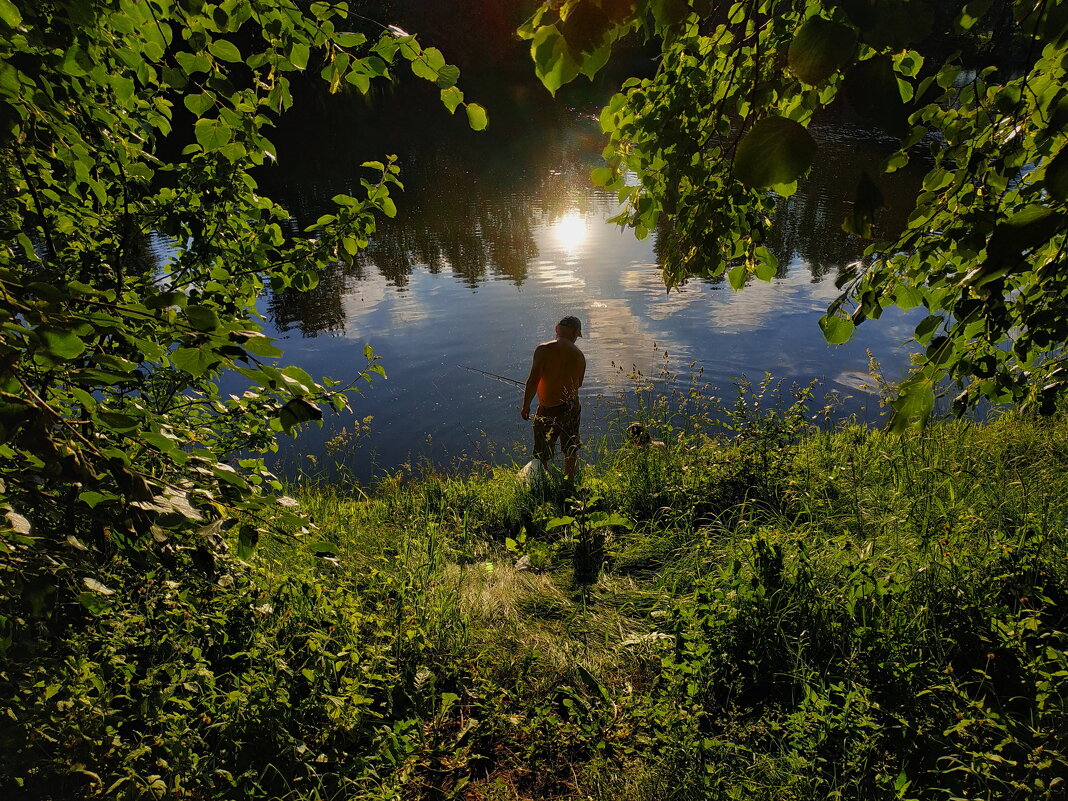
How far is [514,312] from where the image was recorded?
14109 millimetres

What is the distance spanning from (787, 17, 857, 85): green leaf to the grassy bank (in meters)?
1.26

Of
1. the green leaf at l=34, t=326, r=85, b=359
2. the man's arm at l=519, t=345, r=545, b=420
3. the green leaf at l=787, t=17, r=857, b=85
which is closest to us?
the green leaf at l=787, t=17, r=857, b=85

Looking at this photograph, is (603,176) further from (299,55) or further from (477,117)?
(299,55)

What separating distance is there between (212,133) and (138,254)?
1047mm

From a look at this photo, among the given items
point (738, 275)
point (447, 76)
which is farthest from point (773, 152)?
point (738, 275)

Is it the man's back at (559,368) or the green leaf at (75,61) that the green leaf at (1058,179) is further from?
the man's back at (559,368)

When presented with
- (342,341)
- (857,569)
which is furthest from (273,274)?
(342,341)

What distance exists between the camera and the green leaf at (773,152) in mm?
782

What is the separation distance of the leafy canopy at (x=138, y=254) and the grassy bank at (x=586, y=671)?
25 centimetres

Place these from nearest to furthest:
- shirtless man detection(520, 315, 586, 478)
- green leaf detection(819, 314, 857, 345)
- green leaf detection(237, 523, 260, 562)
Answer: green leaf detection(237, 523, 260, 562) → green leaf detection(819, 314, 857, 345) → shirtless man detection(520, 315, 586, 478)

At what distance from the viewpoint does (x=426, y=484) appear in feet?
21.6

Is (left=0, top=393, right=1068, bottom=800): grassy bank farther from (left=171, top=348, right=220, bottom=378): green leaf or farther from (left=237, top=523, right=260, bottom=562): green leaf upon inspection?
(left=171, top=348, right=220, bottom=378): green leaf

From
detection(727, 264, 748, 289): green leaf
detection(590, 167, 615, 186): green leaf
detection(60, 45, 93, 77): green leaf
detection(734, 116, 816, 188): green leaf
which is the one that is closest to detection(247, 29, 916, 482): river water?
detection(590, 167, 615, 186): green leaf

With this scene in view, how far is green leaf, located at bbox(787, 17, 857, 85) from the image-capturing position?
765mm
